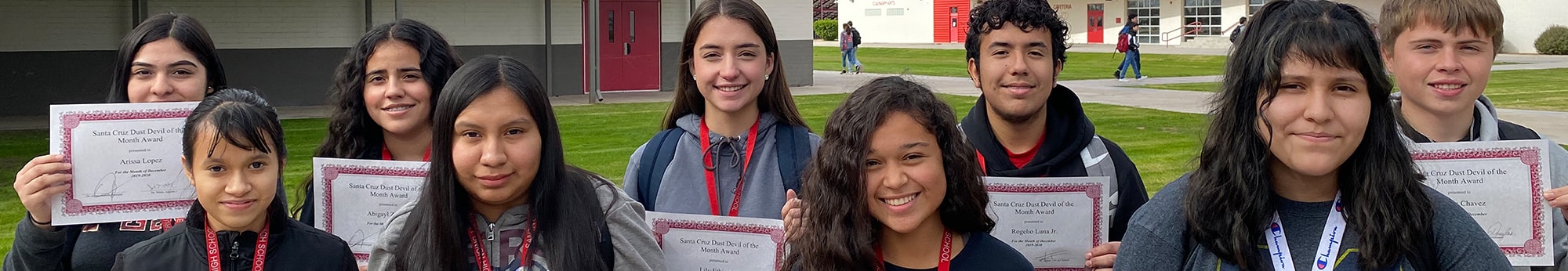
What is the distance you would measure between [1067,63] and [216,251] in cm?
3924

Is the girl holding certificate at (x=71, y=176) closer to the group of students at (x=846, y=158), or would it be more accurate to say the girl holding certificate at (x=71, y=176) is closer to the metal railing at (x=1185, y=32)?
the group of students at (x=846, y=158)

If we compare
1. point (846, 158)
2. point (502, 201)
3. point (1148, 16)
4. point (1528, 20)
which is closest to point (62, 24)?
point (502, 201)

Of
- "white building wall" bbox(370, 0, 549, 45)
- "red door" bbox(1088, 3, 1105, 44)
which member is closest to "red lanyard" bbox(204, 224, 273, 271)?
"white building wall" bbox(370, 0, 549, 45)

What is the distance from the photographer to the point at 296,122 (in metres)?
18.0

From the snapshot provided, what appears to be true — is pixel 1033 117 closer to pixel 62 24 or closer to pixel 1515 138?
pixel 1515 138

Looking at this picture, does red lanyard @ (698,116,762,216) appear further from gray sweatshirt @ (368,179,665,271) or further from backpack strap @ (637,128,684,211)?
gray sweatshirt @ (368,179,665,271)

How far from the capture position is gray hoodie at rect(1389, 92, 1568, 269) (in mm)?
3326

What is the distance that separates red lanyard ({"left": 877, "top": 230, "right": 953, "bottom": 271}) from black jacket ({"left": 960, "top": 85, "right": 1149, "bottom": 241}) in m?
0.67

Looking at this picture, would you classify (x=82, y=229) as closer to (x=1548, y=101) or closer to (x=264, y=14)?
(x=264, y=14)

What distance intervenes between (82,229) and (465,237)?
1281 millimetres

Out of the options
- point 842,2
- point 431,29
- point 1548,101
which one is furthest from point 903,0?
point 431,29

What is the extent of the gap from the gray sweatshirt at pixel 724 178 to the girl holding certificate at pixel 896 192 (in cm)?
79

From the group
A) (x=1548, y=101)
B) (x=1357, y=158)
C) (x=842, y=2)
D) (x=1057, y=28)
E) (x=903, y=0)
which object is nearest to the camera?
(x=1357, y=158)

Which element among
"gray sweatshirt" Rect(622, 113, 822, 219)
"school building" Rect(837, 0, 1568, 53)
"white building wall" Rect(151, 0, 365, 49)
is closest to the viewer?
"gray sweatshirt" Rect(622, 113, 822, 219)
